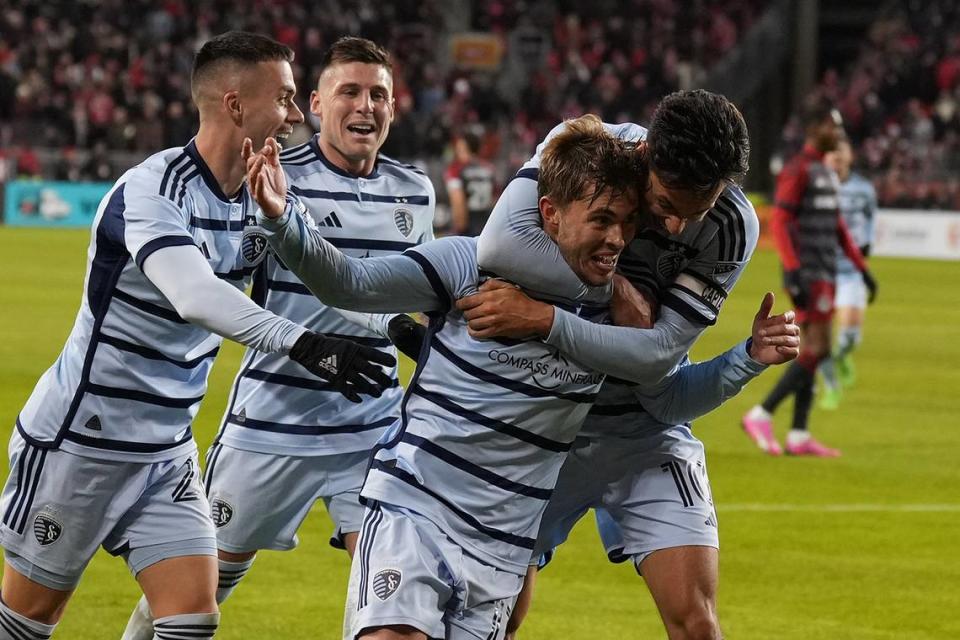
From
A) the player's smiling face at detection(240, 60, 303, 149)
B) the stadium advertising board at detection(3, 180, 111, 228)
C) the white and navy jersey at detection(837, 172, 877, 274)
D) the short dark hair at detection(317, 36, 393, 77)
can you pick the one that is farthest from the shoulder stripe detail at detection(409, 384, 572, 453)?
the stadium advertising board at detection(3, 180, 111, 228)

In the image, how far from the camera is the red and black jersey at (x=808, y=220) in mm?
11062

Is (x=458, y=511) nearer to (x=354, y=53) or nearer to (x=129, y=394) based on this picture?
(x=129, y=394)

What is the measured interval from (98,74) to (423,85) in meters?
7.41

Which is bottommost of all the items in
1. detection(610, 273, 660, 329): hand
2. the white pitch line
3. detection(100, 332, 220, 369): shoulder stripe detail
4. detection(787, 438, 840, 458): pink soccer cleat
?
detection(787, 438, 840, 458): pink soccer cleat

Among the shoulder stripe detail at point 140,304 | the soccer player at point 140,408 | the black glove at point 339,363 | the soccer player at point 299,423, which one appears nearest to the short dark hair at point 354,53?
the soccer player at point 299,423

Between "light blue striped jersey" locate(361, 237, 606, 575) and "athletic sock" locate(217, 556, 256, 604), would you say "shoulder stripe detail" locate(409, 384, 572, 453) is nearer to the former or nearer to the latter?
"light blue striped jersey" locate(361, 237, 606, 575)

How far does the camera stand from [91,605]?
6.63 m

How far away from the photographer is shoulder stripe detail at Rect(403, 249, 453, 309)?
12.9ft

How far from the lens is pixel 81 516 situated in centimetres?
442

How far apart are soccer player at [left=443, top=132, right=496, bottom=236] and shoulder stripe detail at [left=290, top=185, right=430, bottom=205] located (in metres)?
12.4

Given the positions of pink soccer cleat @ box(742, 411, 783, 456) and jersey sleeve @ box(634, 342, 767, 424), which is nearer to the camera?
jersey sleeve @ box(634, 342, 767, 424)

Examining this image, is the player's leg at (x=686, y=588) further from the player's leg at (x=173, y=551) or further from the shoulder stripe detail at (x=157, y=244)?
the shoulder stripe detail at (x=157, y=244)

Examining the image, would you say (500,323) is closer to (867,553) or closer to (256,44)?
(256,44)

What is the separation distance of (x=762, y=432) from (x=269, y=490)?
6.14 metres
